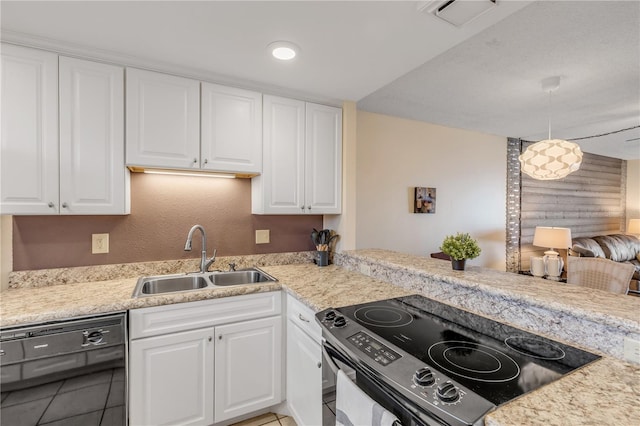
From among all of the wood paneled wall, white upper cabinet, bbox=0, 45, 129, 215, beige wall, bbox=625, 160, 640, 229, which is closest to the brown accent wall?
white upper cabinet, bbox=0, 45, 129, 215

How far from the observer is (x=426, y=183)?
12.7 feet

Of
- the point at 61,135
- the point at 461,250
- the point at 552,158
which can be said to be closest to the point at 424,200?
the point at 552,158

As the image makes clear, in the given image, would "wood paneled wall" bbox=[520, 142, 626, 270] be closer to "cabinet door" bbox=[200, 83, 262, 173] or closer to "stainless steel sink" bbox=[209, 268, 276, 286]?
"stainless steel sink" bbox=[209, 268, 276, 286]

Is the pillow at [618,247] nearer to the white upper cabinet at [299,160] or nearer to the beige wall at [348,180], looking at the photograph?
the beige wall at [348,180]

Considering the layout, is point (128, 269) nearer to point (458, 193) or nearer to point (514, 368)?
point (514, 368)

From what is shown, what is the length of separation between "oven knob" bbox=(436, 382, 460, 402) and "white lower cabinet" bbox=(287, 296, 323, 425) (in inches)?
31.0

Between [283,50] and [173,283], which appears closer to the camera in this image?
[283,50]

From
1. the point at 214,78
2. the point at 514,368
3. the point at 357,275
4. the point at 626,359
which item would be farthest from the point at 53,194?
the point at 626,359

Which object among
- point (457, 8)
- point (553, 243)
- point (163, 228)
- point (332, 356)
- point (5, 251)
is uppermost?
point (457, 8)

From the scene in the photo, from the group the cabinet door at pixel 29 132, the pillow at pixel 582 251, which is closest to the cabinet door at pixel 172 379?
the cabinet door at pixel 29 132

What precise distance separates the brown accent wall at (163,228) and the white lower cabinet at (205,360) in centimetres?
69

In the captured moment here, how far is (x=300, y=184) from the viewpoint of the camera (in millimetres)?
2410

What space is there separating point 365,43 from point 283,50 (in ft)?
1.53

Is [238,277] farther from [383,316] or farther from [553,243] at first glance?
[553,243]
